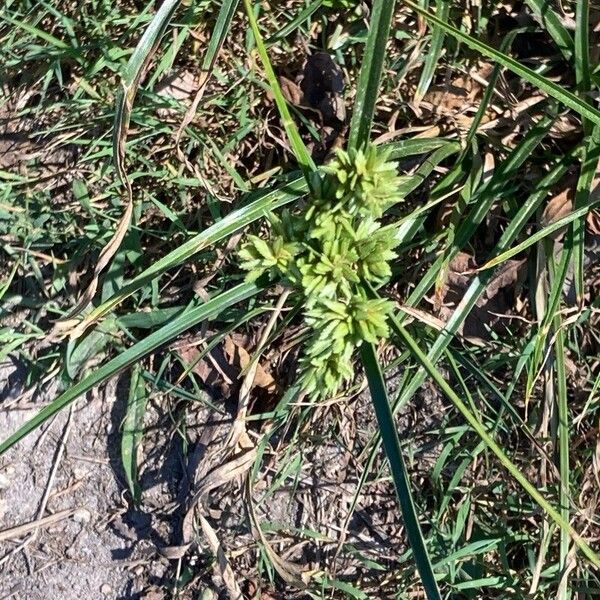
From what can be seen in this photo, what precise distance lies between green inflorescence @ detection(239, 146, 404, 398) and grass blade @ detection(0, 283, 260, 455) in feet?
0.25

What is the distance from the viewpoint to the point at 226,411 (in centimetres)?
170

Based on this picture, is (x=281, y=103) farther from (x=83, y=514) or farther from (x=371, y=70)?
A: (x=83, y=514)

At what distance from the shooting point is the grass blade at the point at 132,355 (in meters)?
1.20

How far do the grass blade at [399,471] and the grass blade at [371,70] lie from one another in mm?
351

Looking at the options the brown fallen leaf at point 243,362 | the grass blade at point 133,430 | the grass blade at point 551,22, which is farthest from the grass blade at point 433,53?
the grass blade at point 133,430

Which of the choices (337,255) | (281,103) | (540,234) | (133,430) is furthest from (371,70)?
Result: (133,430)

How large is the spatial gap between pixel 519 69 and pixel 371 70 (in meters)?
0.23

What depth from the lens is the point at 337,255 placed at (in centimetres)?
123

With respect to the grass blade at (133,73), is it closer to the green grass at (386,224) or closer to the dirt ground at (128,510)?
A: the green grass at (386,224)

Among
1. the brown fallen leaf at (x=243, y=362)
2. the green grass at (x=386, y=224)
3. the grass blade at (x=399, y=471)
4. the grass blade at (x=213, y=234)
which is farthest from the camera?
the brown fallen leaf at (x=243, y=362)

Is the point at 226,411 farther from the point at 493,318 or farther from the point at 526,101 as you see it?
the point at 526,101

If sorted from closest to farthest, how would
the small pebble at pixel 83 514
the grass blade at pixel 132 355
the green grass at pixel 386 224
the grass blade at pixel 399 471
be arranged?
1. the grass blade at pixel 399 471
2. the grass blade at pixel 132 355
3. the green grass at pixel 386 224
4. the small pebble at pixel 83 514

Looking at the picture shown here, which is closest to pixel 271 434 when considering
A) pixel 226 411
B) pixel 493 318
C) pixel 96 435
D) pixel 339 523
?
pixel 226 411

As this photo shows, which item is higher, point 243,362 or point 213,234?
point 213,234
